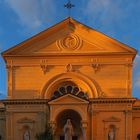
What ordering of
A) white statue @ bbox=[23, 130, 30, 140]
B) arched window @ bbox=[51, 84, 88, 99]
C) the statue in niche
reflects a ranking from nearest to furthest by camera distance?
1. the statue in niche
2. white statue @ bbox=[23, 130, 30, 140]
3. arched window @ bbox=[51, 84, 88, 99]

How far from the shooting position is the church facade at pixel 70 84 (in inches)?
1761

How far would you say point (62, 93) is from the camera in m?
46.0

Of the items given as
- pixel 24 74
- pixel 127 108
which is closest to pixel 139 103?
→ pixel 127 108

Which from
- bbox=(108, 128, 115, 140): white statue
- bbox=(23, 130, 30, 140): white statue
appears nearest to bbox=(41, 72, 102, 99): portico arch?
bbox=(108, 128, 115, 140): white statue

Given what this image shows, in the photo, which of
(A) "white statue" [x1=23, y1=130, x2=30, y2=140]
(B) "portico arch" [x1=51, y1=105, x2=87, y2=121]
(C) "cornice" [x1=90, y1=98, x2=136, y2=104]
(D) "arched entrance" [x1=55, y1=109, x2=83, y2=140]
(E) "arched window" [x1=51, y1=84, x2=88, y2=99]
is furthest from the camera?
(E) "arched window" [x1=51, y1=84, x2=88, y2=99]

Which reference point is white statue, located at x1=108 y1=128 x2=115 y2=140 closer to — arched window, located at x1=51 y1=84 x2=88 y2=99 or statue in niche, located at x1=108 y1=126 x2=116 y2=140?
statue in niche, located at x1=108 y1=126 x2=116 y2=140

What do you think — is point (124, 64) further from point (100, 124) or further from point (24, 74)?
point (24, 74)

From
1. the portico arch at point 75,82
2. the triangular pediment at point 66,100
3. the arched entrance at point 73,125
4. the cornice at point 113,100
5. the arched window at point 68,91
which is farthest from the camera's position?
the arched window at point 68,91

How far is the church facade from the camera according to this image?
44.7 m

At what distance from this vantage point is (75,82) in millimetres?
45969

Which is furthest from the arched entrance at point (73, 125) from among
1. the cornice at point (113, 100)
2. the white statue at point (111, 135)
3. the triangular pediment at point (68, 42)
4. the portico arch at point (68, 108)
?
the triangular pediment at point (68, 42)

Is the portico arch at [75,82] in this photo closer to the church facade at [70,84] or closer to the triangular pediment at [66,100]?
the church facade at [70,84]

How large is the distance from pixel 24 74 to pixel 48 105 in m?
3.67

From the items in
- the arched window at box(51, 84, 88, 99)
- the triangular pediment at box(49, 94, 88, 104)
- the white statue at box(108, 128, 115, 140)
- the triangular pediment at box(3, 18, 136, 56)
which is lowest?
the white statue at box(108, 128, 115, 140)
